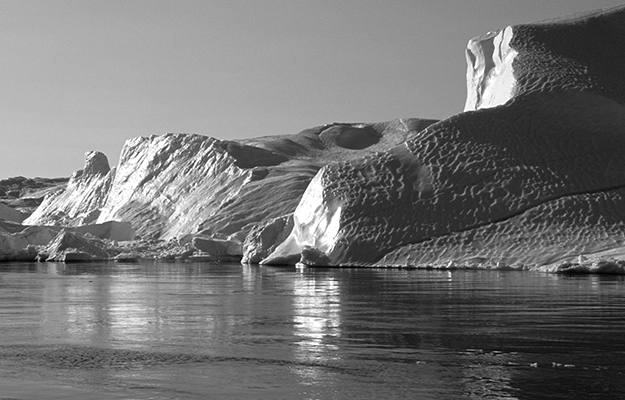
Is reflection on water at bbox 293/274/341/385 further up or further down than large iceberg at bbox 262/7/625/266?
further down

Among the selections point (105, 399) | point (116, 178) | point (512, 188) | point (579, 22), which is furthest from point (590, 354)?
point (116, 178)

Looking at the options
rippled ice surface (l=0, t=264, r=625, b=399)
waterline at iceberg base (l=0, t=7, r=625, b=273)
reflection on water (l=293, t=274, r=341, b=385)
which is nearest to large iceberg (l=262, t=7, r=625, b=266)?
waterline at iceberg base (l=0, t=7, r=625, b=273)

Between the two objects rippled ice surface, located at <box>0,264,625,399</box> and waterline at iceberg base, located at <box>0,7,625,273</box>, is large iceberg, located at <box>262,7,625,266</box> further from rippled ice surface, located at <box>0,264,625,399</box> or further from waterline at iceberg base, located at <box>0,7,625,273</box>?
rippled ice surface, located at <box>0,264,625,399</box>

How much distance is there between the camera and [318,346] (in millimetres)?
9062

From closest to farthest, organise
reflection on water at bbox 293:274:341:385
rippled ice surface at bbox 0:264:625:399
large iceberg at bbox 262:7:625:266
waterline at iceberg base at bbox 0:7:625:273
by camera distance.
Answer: rippled ice surface at bbox 0:264:625:399 < reflection on water at bbox 293:274:341:385 < waterline at iceberg base at bbox 0:7:625:273 < large iceberg at bbox 262:7:625:266

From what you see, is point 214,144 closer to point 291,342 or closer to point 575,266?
point 575,266

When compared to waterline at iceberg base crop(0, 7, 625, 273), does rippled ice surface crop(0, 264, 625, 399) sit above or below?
below

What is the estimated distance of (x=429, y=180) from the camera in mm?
30406

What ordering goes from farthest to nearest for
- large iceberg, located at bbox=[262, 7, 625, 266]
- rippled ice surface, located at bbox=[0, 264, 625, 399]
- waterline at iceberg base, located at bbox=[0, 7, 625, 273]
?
large iceberg, located at bbox=[262, 7, 625, 266]
waterline at iceberg base, located at bbox=[0, 7, 625, 273]
rippled ice surface, located at bbox=[0, 264, 625, 399]

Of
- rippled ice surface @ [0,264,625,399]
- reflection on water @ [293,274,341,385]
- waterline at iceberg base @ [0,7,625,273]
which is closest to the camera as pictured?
rippled ice surface @ [0,264,625,399]

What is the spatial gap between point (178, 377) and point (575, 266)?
764 inches

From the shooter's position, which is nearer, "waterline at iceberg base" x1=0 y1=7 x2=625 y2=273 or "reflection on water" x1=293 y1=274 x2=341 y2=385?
"reflection on water" x1=293 y1=274 x2=341 y2=385

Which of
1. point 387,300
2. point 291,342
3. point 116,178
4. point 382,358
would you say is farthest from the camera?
point 116,178

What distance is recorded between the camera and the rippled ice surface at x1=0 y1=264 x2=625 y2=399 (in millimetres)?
6793
